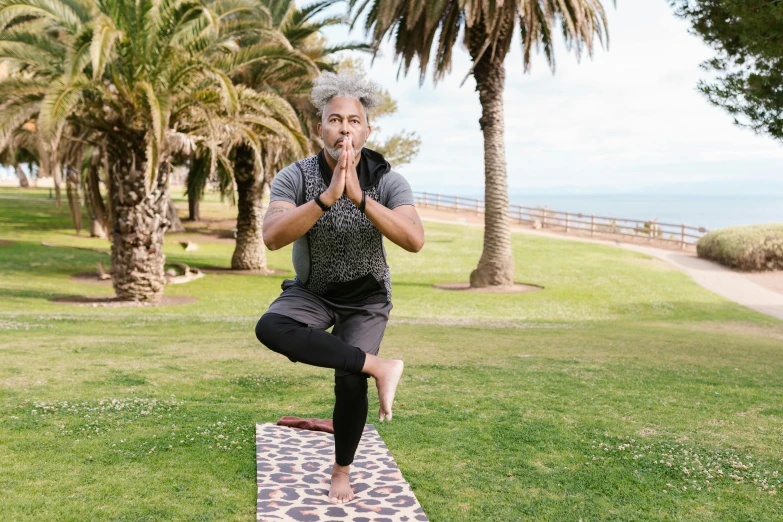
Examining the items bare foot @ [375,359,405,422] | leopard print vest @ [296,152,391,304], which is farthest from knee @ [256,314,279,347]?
bare foot @ [375,359,405,422]

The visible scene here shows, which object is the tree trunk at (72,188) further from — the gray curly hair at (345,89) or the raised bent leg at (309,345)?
the raised bent leg at (309,345)

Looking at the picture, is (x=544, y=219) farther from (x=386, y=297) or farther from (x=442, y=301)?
(x=386, y=297)

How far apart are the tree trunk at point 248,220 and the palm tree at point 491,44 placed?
228 inches

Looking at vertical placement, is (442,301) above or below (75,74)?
below

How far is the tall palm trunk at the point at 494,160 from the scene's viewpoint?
70.7 feet

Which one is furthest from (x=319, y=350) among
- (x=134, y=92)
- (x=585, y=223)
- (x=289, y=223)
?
(x=585, y=223)

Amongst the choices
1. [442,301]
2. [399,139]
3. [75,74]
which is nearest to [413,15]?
[442,301]

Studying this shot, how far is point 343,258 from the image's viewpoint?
13.2ft

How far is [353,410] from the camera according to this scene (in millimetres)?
4016

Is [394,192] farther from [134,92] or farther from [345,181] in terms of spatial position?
[134,92]

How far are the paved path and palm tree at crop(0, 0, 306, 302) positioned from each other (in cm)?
1463

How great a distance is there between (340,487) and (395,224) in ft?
4.70

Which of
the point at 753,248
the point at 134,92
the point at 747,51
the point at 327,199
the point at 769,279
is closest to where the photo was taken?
the point at 327,199

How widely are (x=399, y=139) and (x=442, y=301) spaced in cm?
2678
